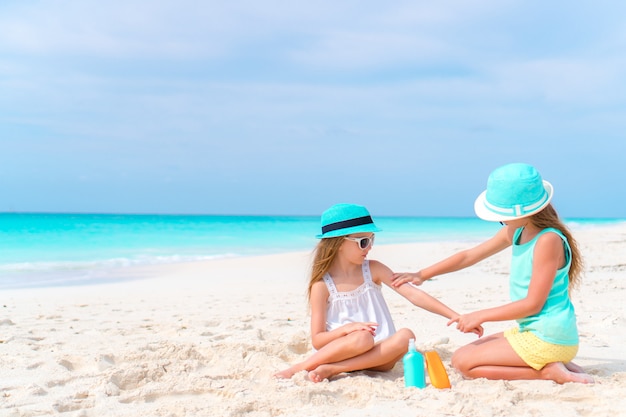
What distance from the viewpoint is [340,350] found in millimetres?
3699

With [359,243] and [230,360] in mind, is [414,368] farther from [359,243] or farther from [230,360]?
[230,360]

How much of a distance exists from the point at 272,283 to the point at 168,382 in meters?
6.32

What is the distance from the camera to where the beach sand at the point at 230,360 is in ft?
10.4

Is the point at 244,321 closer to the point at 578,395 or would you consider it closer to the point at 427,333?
the point at 427,333

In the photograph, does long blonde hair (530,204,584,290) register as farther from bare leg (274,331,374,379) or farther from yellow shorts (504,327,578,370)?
bare leg (274,331,374,379)

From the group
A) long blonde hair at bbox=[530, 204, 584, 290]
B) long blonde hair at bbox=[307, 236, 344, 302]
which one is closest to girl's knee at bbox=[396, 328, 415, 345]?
long blonde hair at bbox=[307, 236, 344, 302]

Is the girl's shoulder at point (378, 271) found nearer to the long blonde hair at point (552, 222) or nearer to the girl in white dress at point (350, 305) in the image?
the girl in white dress at point (350, 305)

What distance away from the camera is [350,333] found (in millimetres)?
3783

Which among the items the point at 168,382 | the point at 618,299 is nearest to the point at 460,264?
the point at 168,382

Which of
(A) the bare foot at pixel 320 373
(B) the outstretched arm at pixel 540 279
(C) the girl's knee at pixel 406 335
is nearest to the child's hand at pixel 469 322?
(B) the outstretched arm at pixel 540 279

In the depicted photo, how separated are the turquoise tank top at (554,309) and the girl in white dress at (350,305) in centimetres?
34

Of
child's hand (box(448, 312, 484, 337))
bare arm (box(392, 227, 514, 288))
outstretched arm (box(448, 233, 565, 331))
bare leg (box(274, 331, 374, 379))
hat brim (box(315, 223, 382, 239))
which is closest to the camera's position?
A: outstretched arm (box(448, 233, 565, 331))

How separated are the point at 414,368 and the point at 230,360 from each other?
1.33 m

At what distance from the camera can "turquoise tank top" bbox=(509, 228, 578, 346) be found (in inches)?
139
